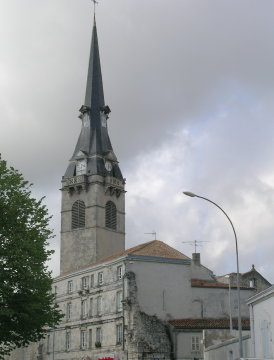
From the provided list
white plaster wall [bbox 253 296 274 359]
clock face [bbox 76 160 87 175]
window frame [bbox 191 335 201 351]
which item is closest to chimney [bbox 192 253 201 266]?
window frame [bbox 191 335 201 351]

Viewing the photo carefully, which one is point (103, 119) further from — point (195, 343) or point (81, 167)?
point (195, 343)

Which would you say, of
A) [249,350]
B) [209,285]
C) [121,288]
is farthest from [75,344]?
[249,350]

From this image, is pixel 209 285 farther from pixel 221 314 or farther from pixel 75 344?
pixel 75 344

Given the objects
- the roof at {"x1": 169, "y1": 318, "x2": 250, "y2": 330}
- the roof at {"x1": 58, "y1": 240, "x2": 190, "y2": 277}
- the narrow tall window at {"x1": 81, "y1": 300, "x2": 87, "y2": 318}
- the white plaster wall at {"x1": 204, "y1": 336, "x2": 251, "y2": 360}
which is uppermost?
the roof at {"x1": 58, "y1": 240, "x2": 190, "y2": 277}

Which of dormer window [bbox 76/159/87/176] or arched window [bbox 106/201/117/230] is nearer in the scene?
arched window [bbox 106/201/117/230]

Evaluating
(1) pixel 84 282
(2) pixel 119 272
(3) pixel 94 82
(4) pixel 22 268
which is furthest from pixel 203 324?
(3) pixel 94 82

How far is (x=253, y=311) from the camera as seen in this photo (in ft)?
113

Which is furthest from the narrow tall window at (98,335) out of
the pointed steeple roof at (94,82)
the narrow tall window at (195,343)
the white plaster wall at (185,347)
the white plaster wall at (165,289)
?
the pointed steeple roof at (94,82)

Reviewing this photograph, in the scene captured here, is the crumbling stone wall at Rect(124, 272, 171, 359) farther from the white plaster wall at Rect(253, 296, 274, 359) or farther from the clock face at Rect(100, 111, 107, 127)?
the clock face at Rect(100, 111, 107, 127)

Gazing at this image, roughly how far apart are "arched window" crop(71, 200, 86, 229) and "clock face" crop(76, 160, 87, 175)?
4833 mm

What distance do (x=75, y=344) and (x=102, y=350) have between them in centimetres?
654

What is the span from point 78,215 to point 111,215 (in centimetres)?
493

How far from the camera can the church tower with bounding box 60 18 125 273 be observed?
85.8 m

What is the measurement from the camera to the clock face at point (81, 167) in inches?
3570
